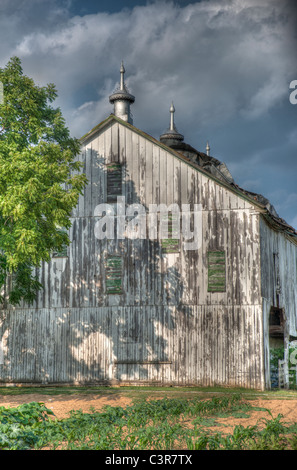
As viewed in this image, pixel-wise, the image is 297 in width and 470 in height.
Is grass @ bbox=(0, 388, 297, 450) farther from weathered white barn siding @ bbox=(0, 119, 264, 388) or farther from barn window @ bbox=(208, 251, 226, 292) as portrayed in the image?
barn window @ bbox=(208, 251, 226, 292)

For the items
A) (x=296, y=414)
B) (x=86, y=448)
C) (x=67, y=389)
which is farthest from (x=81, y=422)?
(x=67, y=389)

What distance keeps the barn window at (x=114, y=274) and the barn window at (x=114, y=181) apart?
2.13 metres

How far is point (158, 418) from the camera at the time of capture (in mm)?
10352

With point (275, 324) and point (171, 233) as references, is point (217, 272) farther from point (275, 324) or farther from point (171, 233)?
point (275, 324)

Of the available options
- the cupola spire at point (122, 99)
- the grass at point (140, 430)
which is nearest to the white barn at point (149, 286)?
the grass at point (140, 430)

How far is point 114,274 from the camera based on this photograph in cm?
1831

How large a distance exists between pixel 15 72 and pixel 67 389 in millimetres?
10037

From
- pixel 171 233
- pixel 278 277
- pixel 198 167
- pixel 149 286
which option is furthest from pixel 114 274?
pixel 278 277

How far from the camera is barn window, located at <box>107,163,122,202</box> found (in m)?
18.6

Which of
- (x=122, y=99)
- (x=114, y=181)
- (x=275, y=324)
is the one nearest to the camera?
(x=114, y=181)

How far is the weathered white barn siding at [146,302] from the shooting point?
676 inches

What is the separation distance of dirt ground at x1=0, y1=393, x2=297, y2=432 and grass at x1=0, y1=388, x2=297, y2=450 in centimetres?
21

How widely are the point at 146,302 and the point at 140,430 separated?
9.15m

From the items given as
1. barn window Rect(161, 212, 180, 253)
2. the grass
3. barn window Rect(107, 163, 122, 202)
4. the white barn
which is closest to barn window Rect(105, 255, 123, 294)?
the white barn
